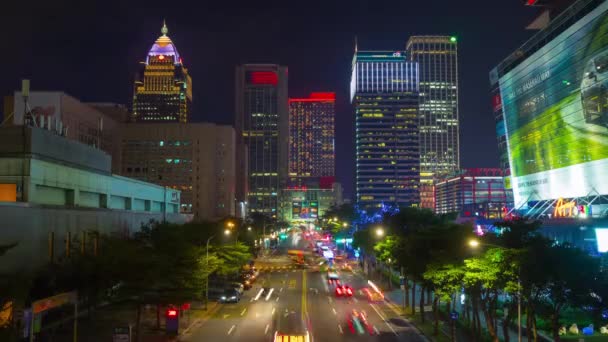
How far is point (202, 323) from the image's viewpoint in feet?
155

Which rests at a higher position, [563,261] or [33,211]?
[33,211]

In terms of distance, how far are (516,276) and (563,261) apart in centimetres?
276

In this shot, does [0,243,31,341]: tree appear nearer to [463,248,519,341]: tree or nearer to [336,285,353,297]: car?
[463,248,519,341]: tree

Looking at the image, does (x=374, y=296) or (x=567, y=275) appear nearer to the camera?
(x=567, y=275)

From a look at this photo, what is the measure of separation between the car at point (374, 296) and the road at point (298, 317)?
90 cm

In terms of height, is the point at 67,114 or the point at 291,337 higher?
the point at 67,114

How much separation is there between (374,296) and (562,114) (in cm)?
6667

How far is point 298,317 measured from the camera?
136ft

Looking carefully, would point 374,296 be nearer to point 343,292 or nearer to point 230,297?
point 343,292

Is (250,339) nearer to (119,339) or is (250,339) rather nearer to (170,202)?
(119,339)

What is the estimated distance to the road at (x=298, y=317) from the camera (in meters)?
40.7

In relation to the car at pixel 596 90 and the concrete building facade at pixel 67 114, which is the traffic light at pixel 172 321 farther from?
the car at pixel 596 90

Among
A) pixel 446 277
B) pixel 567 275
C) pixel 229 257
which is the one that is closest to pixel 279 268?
pixel 229 257

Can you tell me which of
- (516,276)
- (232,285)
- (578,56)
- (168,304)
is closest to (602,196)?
(578,56)
